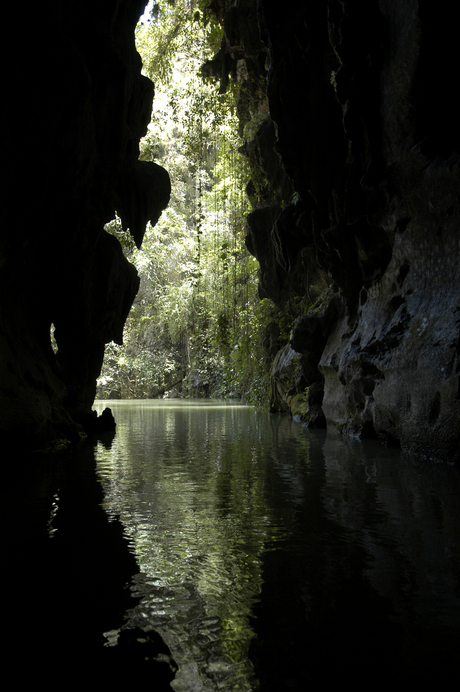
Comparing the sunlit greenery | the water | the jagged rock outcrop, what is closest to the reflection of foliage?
the water

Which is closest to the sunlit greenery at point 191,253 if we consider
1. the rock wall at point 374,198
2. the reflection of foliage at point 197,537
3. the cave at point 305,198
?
the cave at point 305,198

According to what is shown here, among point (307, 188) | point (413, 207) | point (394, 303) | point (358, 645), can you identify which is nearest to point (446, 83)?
point (413, 207)

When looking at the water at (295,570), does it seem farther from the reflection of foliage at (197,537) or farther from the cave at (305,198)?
the cave at (305,198)

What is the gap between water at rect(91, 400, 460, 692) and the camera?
7.52ft

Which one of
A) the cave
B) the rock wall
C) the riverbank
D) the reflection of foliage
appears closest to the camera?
the riverbank

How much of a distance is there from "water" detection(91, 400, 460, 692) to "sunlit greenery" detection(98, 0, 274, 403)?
10965 millimetres

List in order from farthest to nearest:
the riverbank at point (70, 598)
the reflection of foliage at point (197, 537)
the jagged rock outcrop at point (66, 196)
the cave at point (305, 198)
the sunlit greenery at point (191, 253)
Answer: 1. the sunlit greenery at point (191, 253)
2. the jagged rock outcrop at point (66, 196)
3. the cave at point (305, 198)
4. the reflection of foliage at point (197, 537)
5. the riverbank at point (70, 598)

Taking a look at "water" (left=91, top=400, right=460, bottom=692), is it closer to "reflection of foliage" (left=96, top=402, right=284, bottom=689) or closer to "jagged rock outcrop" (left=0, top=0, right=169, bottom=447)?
"reflection of foliage" (left=96, top=402, right=284, bottom=689)

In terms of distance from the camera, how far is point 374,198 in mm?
9703

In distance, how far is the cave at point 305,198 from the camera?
7824mm

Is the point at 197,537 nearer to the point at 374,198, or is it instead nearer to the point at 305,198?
the point at 374,198

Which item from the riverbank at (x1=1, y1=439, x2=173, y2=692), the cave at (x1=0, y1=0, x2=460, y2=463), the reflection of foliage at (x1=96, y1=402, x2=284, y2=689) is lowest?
the riverbank at (x1=1, y1=439, x2=173, y2=692)

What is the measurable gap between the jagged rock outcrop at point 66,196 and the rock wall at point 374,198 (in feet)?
11.6

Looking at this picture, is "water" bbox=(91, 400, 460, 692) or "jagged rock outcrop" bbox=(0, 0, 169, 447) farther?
"jagged rock outcrop" bbox=(0, 0, 169, 447)
